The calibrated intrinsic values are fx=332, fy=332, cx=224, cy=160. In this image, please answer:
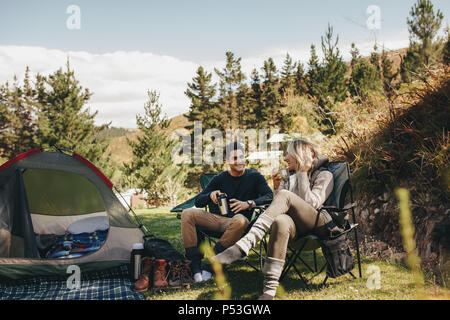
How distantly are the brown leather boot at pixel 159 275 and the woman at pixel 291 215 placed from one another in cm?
61

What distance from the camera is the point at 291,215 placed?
84.1 inches

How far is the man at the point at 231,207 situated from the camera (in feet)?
7.98

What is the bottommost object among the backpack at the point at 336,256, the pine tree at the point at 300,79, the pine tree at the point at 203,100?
the backpack at the point at 336,256

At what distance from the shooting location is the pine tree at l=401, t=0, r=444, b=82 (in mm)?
13008

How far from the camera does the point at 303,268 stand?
280 cm

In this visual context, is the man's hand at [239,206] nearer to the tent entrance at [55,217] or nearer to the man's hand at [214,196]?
the man's hand at [214,196]

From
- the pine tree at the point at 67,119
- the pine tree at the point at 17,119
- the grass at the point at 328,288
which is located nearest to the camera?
the grass at the point at 328,288

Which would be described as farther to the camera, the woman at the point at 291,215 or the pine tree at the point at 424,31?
the pine tree at the point at 424,31

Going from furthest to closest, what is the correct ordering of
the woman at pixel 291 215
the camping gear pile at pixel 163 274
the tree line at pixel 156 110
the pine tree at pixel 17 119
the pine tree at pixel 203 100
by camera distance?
1. the pine tree at pixel 203 100
2. the pine tree at pixel 17 119
3. the tree line at pixel 156 110
4. the camping gear pile at pixel 163 274
5. the woman at pixel 291 215

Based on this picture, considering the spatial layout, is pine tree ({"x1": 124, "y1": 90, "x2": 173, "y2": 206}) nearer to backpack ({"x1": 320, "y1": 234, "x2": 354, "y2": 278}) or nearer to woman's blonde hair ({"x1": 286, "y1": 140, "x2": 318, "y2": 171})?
woman's blonde hair ({"x1": 286, "y1": 140, "x2": 318, "y2": 171})

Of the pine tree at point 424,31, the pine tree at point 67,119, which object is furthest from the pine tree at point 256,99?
the pine tree at point 67,119

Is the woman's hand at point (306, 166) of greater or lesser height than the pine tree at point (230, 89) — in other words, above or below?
below

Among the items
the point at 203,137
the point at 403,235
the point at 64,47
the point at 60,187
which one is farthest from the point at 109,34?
the point at 203,137

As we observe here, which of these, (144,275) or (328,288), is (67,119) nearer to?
(144,275)
